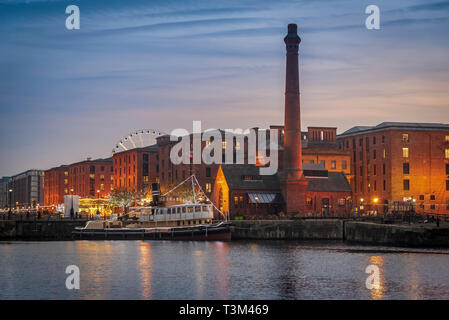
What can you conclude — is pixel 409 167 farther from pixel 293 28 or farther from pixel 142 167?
pixel 142 167

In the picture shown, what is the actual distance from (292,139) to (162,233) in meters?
25.8

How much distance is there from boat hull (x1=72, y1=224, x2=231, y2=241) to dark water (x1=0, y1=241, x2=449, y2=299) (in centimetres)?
999

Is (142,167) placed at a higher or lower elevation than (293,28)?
lower

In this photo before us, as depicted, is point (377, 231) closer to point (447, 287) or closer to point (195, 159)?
point (447, 287)

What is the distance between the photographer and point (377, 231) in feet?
290

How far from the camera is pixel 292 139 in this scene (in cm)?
11175

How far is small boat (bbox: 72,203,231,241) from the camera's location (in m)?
97.0

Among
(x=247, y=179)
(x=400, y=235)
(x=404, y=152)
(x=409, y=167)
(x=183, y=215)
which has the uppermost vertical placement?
(x=404, y=152)

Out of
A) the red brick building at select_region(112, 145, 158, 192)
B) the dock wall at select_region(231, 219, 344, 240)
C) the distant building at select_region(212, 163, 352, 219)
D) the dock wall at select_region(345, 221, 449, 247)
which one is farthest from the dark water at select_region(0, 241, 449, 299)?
the red brick building at select_region(112, 145, 158, 192)

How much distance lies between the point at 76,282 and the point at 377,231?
45.6 meters

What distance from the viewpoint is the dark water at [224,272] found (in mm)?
49062

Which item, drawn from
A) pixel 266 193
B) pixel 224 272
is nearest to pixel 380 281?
pixel 224 272

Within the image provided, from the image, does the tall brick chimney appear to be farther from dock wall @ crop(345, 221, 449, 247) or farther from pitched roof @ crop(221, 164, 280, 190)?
dock wall @ crop(345, 221, 449, 247)

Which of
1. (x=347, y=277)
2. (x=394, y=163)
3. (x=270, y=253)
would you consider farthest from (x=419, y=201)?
(x=347, y=277)
